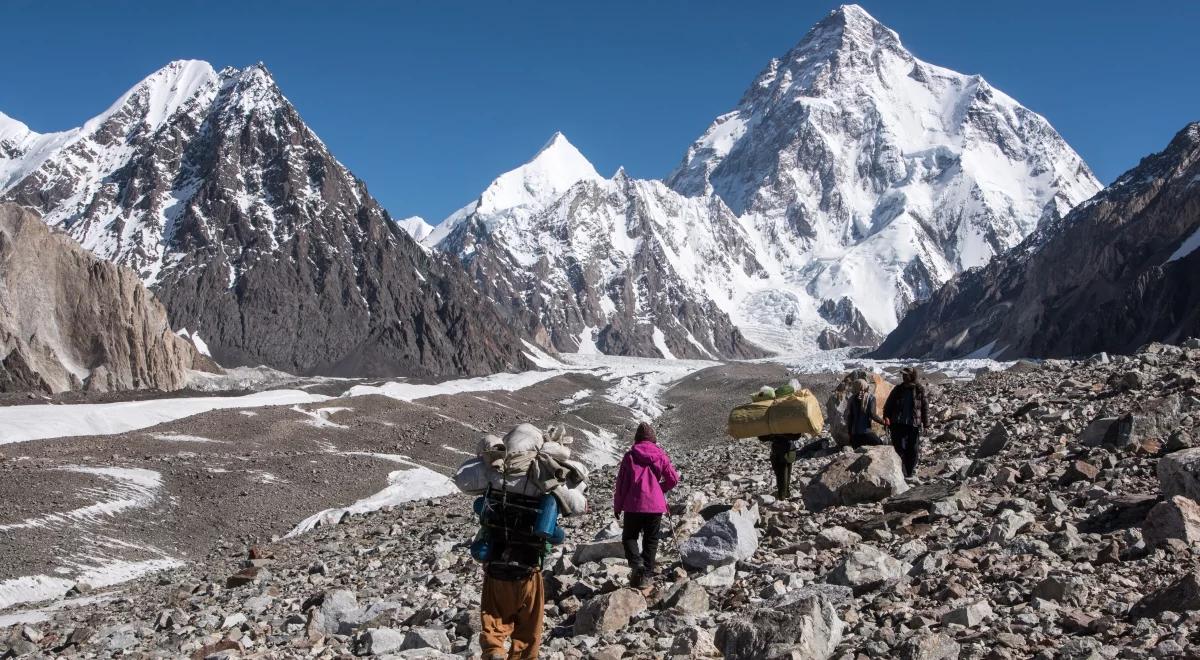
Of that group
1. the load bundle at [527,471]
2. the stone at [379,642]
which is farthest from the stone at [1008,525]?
the stone at [379,642]

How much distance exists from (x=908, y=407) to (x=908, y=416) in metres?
0.16

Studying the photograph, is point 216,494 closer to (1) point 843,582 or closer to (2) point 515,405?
(1) point 843,582

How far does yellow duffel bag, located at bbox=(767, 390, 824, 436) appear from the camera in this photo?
15.6 metres

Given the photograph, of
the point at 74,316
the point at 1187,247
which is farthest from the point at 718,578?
the point at 1187,247

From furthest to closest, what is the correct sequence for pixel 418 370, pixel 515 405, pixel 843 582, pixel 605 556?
pixel 418 370, pixel 515 405, pixel 605 556, pixel 843 582

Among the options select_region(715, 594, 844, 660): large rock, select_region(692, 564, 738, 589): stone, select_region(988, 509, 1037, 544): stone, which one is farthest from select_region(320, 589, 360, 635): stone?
select_region(988, 509, 1037, 544): stone

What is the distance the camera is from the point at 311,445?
46.3 metres

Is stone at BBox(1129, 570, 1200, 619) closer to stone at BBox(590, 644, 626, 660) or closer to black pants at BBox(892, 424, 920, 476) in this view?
stone at BBox(590, 644, 626, 660)

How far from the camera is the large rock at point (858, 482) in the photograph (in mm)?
14430

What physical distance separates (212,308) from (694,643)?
19540 centimetres

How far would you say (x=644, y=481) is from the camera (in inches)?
469

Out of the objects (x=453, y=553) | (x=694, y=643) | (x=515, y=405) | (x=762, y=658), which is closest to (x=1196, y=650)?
(x=762, y=658)

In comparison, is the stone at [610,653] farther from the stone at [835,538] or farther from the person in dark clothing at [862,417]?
the person in dark clothing at [862,417]

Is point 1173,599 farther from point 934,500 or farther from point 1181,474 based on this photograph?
point 934,500
